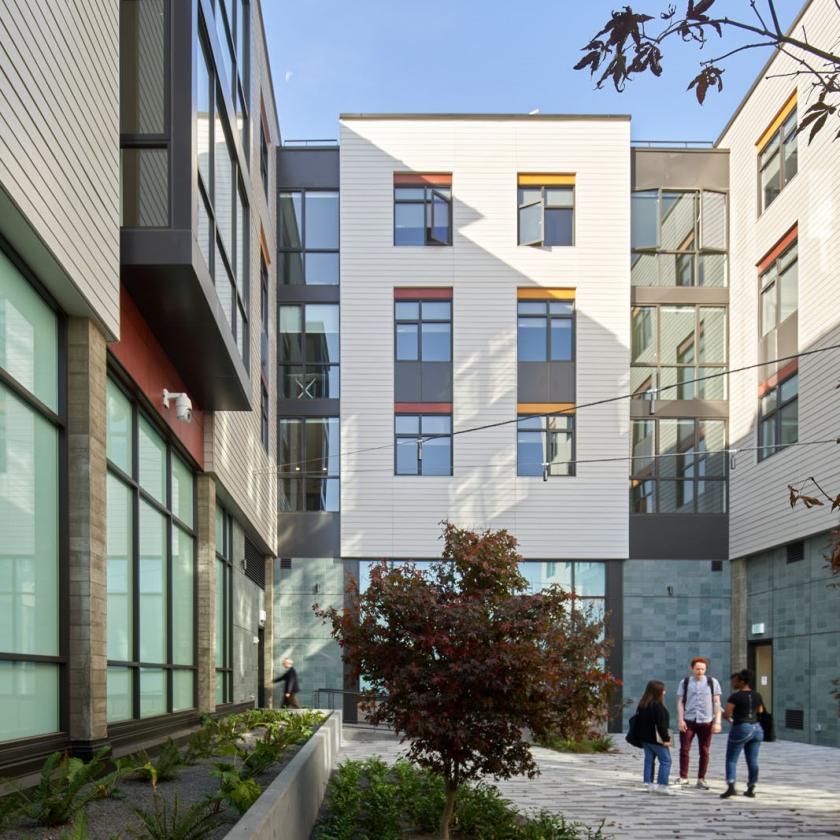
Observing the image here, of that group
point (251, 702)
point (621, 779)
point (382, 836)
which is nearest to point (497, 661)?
point (382, 836)

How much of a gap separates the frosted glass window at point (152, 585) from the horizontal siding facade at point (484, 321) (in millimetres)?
14296

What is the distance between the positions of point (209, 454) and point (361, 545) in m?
12.1

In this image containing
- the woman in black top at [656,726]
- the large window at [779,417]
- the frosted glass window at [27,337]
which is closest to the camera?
the frosted glass window at [27,337]

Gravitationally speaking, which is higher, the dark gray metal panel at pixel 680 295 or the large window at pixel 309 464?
the dark gray metal panel at pixel 680 295

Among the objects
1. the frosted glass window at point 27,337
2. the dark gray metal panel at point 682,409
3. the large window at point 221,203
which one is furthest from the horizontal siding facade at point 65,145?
the dark gray metal panel at point 682,409

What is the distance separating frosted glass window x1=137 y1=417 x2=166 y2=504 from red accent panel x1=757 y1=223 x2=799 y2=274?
55.6ft

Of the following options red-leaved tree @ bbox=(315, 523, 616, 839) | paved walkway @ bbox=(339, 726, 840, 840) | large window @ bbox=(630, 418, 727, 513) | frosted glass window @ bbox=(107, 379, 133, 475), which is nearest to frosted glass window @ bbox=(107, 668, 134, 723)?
frosted glass window @ bbox=(107, 379, 133, 475)

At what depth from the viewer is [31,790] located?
7.19 metres

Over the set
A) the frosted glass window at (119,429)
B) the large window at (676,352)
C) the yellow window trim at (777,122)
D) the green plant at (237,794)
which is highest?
the yellow window trim at (777,122)

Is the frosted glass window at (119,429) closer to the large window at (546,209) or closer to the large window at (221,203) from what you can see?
the large window at (221,203)

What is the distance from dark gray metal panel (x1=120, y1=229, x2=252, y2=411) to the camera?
10102mm

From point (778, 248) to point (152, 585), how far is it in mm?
18404

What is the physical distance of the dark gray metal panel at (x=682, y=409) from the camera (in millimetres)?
27781

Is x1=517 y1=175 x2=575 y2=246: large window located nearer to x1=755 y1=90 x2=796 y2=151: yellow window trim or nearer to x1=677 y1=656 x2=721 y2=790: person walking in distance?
x1=755 y1=90 x2=796 y2=151: yellow window trim
